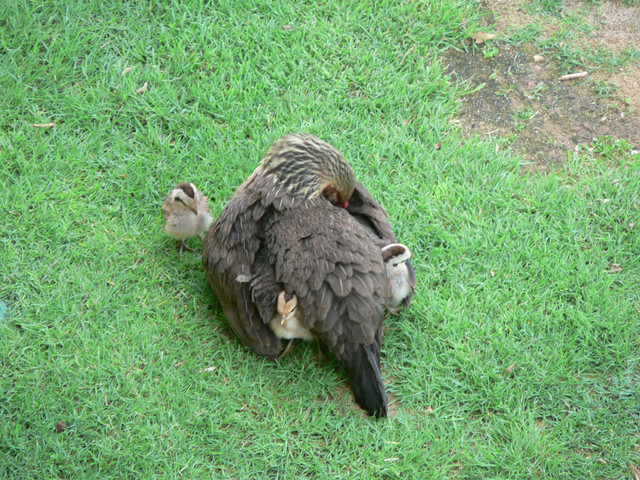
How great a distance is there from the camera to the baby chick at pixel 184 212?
187 inches

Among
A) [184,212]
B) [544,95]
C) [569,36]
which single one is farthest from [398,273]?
[569,36]

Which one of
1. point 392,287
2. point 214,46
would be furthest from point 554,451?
point 214,46

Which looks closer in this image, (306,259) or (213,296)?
(306,259)

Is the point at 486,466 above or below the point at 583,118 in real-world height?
below

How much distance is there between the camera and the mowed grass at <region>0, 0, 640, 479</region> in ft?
13.7

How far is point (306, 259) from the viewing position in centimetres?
415

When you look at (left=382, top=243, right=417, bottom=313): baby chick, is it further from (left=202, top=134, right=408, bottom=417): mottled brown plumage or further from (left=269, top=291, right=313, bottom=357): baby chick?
(left=269, top=291, right=313, bottom=357): baby chick

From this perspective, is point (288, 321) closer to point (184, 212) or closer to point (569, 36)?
point (184, 212)

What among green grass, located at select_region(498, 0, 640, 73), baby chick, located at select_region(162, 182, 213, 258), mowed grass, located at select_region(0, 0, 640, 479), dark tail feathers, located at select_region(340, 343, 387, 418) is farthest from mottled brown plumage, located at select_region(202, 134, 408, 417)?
green grass, located at select_region(498, 0, 640, 73)

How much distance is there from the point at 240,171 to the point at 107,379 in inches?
77.3

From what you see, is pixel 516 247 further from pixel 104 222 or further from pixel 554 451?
pixel 104 222

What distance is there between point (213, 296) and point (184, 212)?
25.3 inches

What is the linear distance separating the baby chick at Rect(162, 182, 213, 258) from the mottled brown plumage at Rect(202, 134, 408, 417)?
19 cm

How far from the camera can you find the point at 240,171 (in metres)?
5.41
